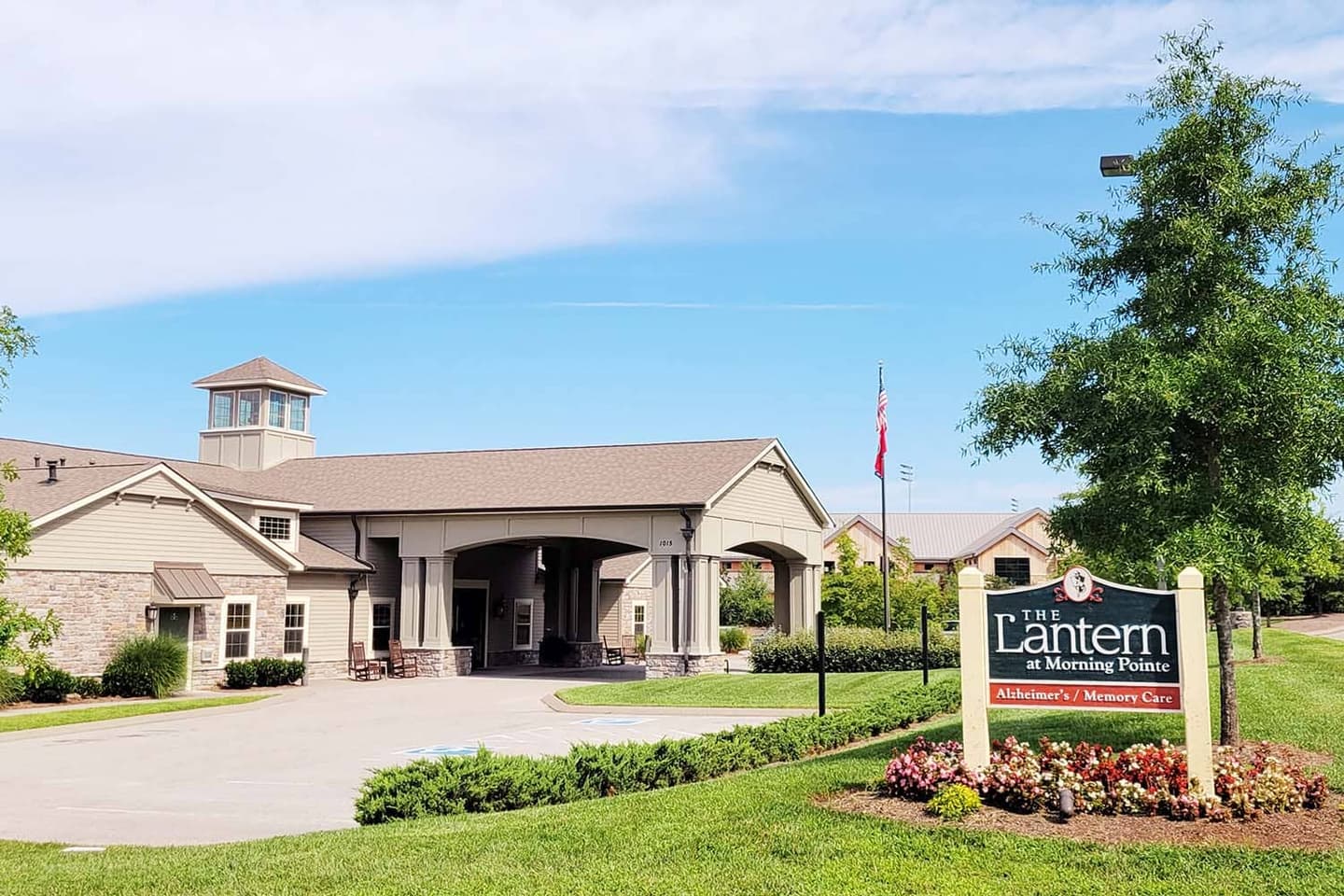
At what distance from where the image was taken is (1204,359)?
10594mm

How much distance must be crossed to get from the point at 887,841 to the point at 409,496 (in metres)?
27.7

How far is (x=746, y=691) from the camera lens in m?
24.9

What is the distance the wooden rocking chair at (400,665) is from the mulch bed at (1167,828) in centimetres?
2496

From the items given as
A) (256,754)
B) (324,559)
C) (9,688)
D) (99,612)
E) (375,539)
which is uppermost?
(375,539)

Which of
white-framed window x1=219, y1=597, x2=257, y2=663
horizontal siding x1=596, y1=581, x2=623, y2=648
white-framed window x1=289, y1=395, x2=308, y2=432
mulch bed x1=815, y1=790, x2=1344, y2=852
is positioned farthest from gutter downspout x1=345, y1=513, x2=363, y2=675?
mulch bed x1=815, y1=790, x2=1344, y2=852

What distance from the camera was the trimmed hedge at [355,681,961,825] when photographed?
10.3 metres

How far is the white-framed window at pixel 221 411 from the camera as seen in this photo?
38344 mm

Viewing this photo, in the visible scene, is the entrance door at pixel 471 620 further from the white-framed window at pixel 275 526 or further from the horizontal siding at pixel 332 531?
the white-framed window at pixel 275 526

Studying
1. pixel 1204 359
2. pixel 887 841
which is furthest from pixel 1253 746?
pixel 887 841

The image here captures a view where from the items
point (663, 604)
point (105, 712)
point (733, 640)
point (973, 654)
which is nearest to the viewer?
point (973, 654)

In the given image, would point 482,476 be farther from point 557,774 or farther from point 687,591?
point 557,774

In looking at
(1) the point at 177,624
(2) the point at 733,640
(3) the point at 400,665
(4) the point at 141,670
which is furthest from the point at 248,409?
(2) the point at 733,640

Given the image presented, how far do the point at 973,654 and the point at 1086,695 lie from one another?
3.02 ft

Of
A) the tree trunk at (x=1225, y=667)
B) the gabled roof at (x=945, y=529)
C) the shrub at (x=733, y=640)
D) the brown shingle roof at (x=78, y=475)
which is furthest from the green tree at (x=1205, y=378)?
the gabled roof at (x=945, y=529)
